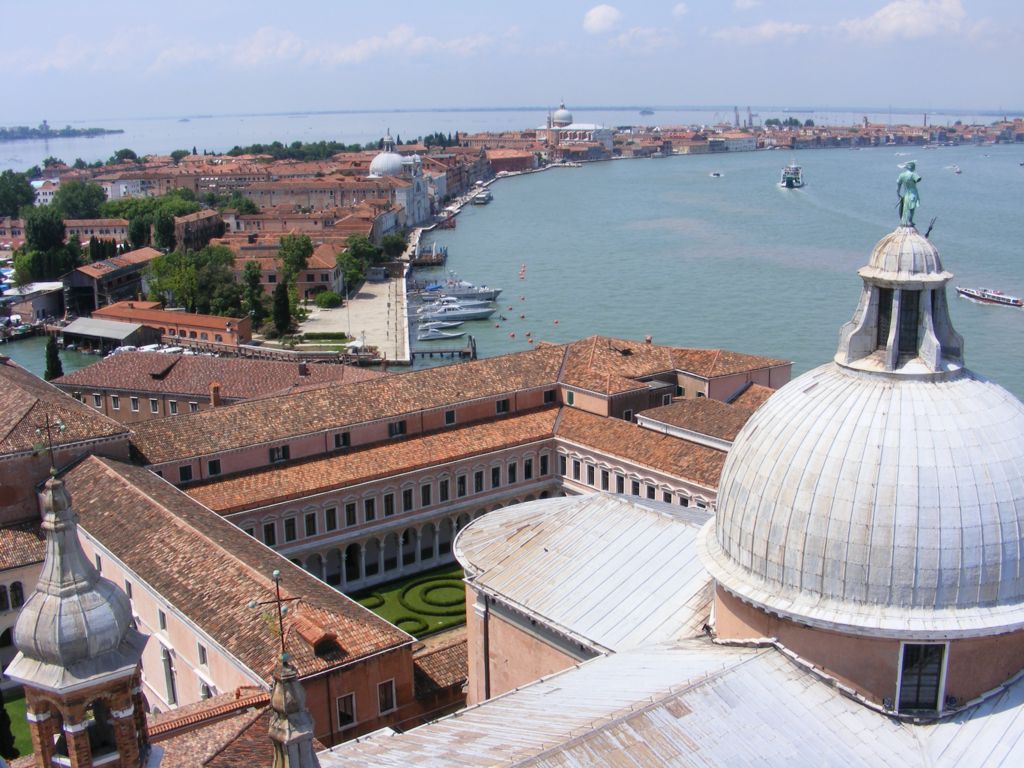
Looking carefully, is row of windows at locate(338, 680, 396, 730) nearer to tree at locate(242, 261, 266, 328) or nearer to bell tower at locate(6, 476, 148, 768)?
bell tower at locate(6, 476, 148, 768)

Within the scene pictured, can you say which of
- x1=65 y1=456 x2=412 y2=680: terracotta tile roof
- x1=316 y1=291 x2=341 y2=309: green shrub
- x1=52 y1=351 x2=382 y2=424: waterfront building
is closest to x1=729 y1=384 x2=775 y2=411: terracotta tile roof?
x1=52 y1=351 x2=382 y2=424: waterfront building

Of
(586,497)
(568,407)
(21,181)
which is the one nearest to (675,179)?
(21,181)

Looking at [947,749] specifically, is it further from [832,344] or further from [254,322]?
[254,322]

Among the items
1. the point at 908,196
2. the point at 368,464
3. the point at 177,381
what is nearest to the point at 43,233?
the point at 177,381

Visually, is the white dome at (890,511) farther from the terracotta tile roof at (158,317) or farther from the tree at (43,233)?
the tree at (43,233)

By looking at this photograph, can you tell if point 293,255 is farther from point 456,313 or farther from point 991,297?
point 991,297
